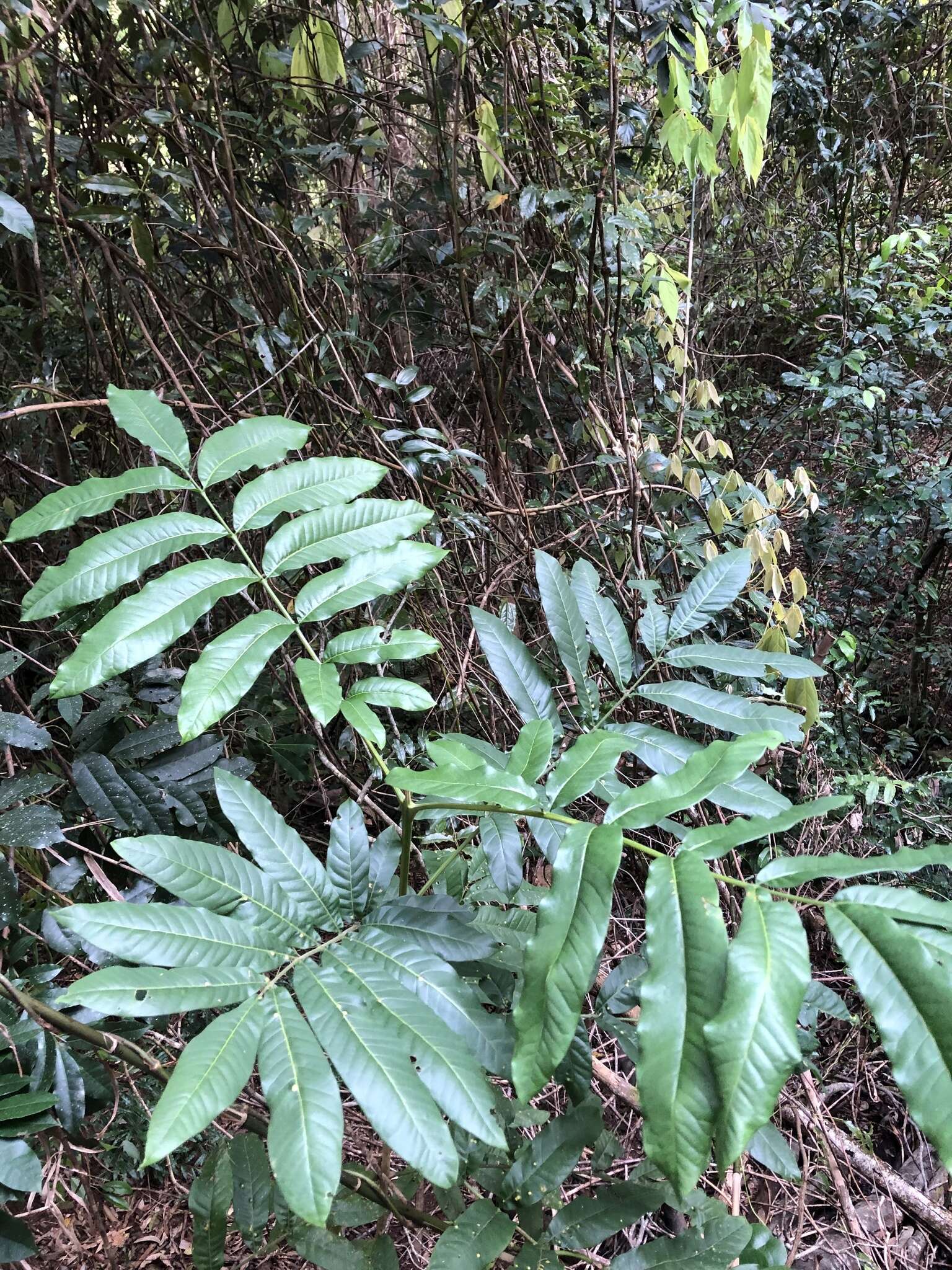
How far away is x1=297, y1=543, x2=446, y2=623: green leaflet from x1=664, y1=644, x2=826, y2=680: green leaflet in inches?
12.6

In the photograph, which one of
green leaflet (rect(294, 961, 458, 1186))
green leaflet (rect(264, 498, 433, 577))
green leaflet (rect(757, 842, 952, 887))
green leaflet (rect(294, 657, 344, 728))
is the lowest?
green leaflet (rect(294, 961, 458, 1186))

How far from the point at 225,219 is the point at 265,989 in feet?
5.34

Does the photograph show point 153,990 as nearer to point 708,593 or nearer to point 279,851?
point 279,851

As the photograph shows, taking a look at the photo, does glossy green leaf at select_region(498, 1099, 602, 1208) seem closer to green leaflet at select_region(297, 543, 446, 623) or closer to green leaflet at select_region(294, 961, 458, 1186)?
green leaflet at select_region(294, 961, 458, 1186)

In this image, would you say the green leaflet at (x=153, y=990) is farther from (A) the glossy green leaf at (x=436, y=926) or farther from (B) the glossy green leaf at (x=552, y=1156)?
(B) the glossy green leaf at (x=552, y=1156)

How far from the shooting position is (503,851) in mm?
761

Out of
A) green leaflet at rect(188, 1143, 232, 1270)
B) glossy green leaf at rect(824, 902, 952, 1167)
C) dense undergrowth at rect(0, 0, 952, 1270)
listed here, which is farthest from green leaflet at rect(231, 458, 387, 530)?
green leaflet at rect(188, 1143, 232, 1270)

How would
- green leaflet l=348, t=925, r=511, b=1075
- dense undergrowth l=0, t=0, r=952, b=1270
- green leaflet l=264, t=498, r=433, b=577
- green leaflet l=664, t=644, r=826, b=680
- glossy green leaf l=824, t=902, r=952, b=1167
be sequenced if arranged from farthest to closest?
green leaflet l=664, t=644, r=826, b=680
green leaflet l=264, t=498, r=433, b=577
green leaflet l=348, t=925, r=511, b=1075
dense undergrowth l=0, t=0, r=952, b=1270
glossy green leaf l=824, t=902, r=952, b=1167

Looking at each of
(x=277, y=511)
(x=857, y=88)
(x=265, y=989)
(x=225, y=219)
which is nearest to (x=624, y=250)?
(x=225, y=219)

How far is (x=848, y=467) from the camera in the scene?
283 centimetres

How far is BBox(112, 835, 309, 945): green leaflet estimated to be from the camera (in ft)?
2.00

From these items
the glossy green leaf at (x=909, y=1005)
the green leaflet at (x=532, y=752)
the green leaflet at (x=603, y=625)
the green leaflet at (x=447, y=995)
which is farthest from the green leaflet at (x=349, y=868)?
→ the glossy green leaf at (x=909, y=1005)

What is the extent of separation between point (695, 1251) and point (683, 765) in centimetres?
52

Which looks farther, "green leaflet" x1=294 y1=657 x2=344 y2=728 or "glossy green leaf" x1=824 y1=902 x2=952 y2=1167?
"green leaflet" x1=294 y1=657 x2=344 y2=728
